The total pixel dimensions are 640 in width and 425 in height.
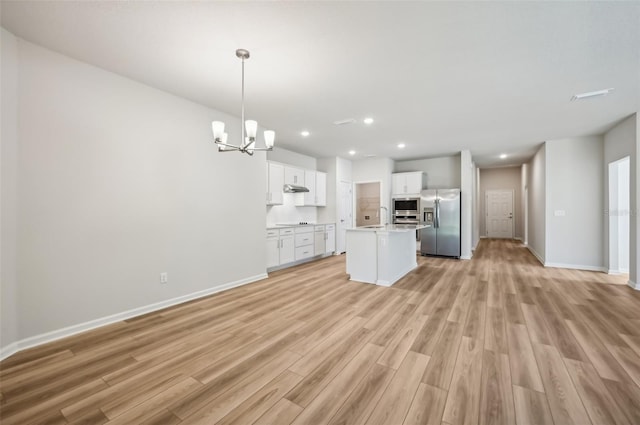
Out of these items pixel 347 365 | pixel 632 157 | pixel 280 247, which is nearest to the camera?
pixel 347 365

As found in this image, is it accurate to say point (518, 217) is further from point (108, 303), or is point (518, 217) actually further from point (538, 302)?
point (108, 303)

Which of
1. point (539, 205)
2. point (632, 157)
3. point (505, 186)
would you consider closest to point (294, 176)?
point (632, 157)

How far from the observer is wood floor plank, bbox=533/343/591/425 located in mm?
1553

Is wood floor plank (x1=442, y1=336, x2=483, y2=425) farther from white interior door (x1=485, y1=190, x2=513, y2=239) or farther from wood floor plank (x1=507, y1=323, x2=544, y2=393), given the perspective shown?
white interior door (x1=485, y1=190, x2=513, y2=239)

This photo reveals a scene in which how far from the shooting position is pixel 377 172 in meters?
7.64

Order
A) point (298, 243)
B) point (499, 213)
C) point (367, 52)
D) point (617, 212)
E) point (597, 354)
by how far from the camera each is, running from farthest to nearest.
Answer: point (499, 213), point (298, 243), point (617, 212), point (367, 52), point (597, 354)

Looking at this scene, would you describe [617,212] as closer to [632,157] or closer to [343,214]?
[632,157]

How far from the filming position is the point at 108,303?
9.43ft

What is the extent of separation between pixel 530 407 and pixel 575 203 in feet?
18.7

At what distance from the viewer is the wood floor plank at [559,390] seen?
1553 millimetres

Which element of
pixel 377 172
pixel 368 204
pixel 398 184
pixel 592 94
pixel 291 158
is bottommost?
pixel 368 204

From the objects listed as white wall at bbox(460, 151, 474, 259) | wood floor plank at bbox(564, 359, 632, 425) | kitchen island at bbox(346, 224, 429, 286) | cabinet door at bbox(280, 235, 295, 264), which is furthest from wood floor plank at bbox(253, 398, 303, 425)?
white wall at bbox(460, 151, 474, 259)

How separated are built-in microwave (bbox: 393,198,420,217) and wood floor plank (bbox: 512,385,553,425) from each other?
5.92 m

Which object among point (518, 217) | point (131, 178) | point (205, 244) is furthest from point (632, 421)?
point (518, 217)
